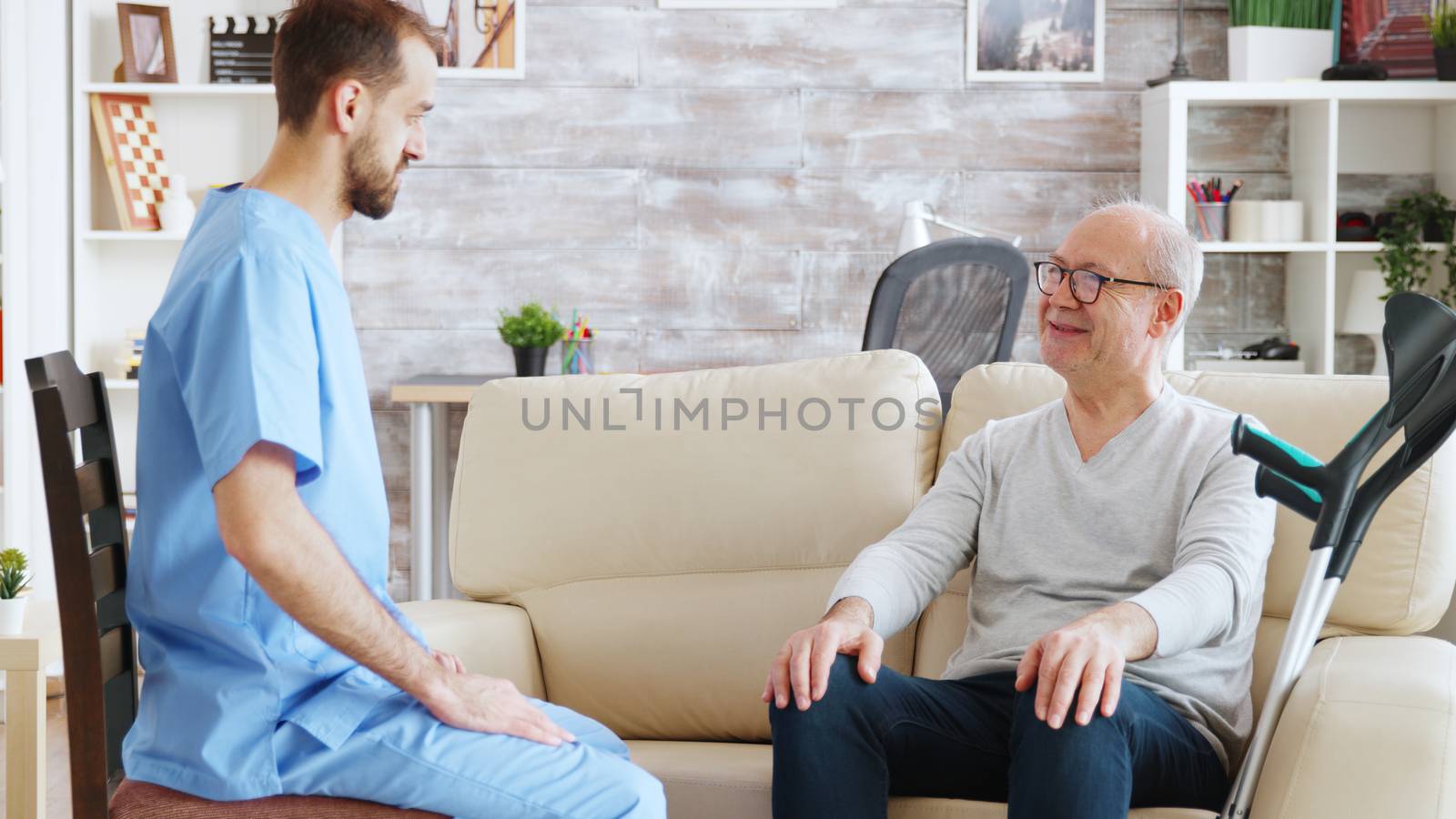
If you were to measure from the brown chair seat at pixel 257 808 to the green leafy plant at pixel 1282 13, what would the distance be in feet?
10.8

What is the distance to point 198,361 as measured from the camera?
1.16 m

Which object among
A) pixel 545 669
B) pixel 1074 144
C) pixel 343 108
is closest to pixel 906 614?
pixel 545 669

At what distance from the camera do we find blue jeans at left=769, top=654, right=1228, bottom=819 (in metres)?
1.37

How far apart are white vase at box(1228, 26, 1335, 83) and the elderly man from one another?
6.98ft

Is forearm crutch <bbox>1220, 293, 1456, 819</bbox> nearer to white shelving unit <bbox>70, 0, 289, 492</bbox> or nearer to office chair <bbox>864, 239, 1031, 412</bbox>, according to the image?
office chair <bbox>864, 239, 1031, 412</bbox>

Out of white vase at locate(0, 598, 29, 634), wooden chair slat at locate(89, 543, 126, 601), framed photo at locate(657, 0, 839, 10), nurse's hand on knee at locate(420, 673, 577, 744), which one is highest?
Result: framed photo at locate(657, 0, 839, 10)

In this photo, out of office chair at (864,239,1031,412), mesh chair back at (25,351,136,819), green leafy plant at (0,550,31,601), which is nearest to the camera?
mesh chair back at (25,351,136,819)

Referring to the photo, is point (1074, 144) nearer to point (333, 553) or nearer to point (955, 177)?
point (955, 177)

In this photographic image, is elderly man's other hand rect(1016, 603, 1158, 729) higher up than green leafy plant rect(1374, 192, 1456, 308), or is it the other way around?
green leafy plant rect(1374, 192, 1456, 308)

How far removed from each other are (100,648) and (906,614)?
0.90 metres

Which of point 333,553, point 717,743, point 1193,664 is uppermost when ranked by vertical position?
point 333,553

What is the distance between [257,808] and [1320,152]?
3.31m

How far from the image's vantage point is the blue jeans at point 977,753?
54.0 inches

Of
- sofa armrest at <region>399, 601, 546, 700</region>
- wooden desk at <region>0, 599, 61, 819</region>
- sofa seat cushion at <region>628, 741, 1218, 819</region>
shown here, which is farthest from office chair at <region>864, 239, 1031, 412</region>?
wooden desk at <region>0, 599, 61, 819</region>
